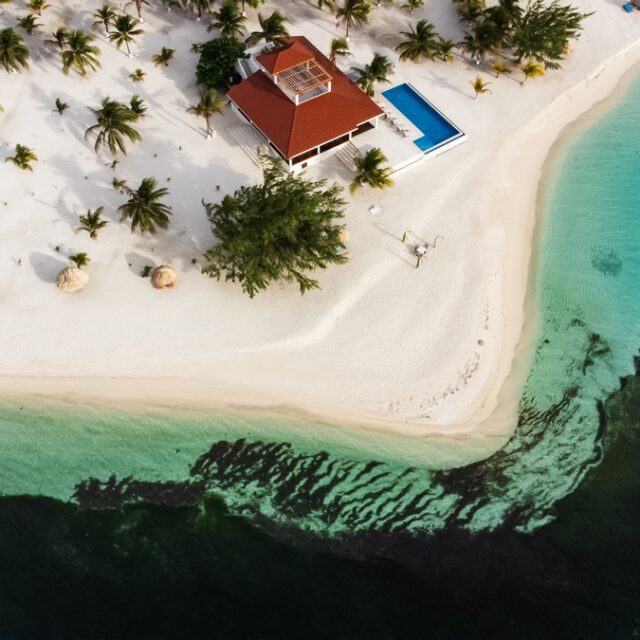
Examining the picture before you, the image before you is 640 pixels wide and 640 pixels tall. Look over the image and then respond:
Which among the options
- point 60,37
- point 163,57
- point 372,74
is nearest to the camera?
point 60,37

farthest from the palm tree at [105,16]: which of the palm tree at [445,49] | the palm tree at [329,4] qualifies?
the palm tree at [445,49]

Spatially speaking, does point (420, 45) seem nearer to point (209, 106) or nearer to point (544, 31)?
point (544, 31)

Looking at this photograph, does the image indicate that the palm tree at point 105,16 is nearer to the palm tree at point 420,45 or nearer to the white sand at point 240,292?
the white sand at point 240,292

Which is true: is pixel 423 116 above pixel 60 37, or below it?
above

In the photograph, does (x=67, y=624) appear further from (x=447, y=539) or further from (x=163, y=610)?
(x=447, y=539)

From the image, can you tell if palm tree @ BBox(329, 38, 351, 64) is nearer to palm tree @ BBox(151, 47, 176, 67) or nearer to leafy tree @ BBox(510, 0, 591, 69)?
palm tree @ BBox(151, 47, 176, 67)

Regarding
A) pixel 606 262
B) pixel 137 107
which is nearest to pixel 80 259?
pixel 137 107

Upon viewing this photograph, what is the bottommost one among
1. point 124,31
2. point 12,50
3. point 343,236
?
point 343,236
